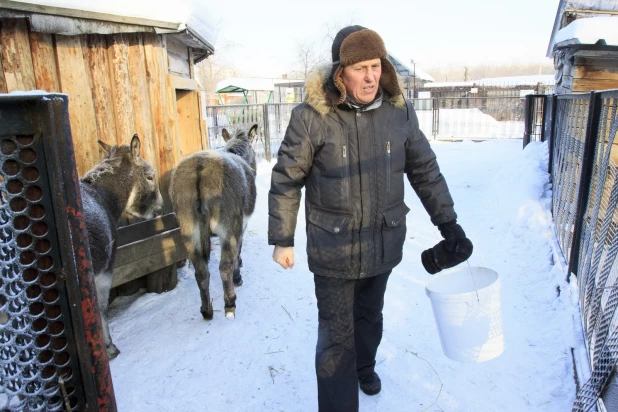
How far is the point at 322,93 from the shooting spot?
2.18 meters

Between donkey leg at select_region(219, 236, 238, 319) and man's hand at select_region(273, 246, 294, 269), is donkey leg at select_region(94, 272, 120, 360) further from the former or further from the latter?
man's hand at select_region(273, 246, 294, 269)

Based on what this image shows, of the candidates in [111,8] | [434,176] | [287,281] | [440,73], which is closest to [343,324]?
[434,176]

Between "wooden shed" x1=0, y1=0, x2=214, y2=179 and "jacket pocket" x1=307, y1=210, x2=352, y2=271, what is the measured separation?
2.91 m

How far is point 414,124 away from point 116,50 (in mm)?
3249

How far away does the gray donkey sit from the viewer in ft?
10.4

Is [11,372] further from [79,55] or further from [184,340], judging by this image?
[79,55]

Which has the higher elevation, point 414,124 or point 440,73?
point 440,73

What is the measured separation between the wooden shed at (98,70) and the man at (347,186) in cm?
257

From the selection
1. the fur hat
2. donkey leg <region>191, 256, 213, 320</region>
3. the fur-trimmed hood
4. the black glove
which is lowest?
donkey leg <region>191, 256, 213, 320</region>

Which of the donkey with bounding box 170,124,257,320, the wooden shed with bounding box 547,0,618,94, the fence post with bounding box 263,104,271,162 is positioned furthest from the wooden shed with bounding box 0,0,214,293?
the fence post with bounding box 263,104,271,162

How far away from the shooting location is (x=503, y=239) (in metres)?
5.25

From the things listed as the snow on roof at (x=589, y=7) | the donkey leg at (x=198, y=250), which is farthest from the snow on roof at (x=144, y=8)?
the snow on roof at (x=589, y=7)

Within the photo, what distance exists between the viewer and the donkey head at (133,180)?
3871mm

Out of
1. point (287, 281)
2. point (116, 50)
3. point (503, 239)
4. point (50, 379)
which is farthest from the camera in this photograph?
point (503, 239)
